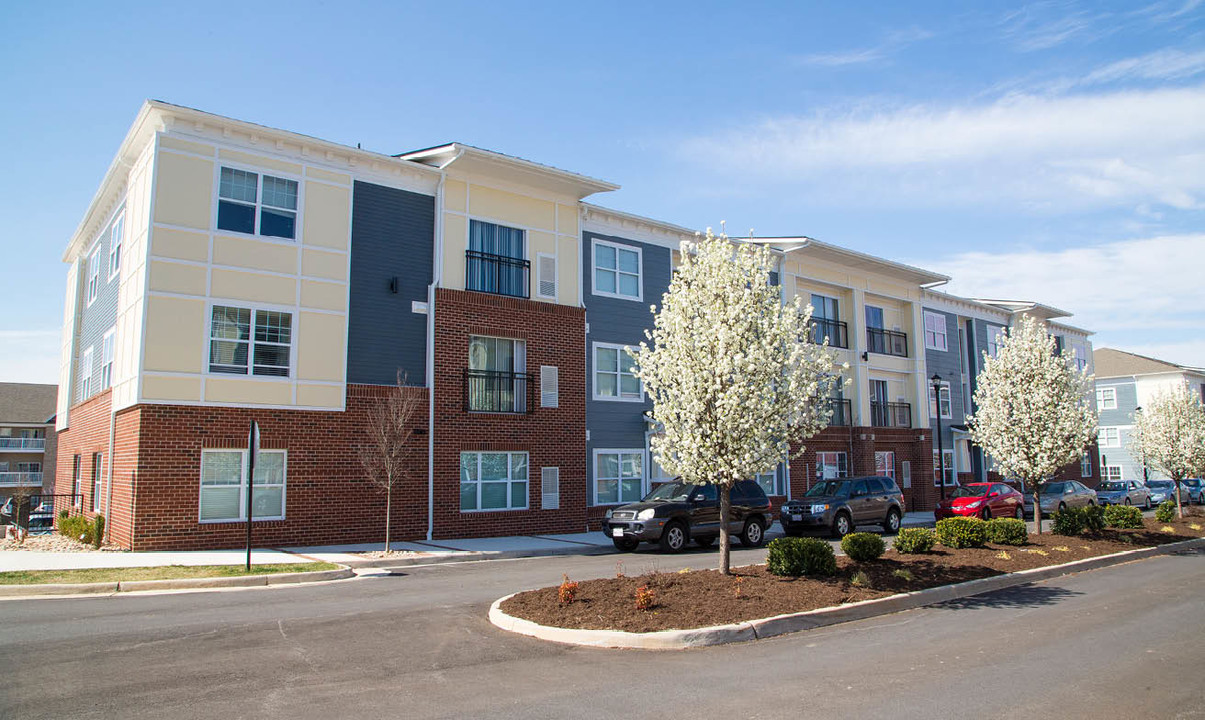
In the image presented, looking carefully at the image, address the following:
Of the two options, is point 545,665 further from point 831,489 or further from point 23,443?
point 23,443

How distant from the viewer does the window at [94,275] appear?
981 inches

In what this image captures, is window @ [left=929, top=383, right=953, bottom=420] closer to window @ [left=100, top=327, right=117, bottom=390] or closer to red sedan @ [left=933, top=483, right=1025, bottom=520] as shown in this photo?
red sedan @ [left=933, top=483, right=1025, bottom=520]

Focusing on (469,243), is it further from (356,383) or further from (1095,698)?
(1095,698)

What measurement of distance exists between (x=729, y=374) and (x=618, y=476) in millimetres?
14936

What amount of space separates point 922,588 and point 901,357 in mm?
27082

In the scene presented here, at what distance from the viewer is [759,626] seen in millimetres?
9305

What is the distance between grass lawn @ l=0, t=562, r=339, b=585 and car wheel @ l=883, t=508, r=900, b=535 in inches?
656

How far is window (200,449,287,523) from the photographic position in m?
18.3

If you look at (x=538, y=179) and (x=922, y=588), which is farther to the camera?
(x=538, y=179)

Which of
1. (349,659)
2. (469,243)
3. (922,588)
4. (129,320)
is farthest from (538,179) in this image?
(349,659)

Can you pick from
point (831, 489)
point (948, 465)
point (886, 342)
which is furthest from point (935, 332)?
point (831, 489)

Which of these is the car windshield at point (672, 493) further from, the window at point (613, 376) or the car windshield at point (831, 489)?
the car windshield at point (831, 489)

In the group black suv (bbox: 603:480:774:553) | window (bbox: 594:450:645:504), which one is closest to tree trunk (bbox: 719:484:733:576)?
black suv (bbox: 603:480:774:553)

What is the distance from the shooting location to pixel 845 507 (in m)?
23.2
